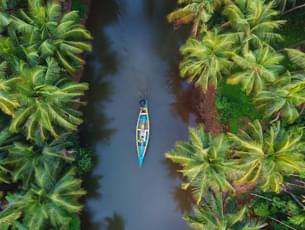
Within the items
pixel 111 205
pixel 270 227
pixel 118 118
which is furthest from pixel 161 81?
pixel 270 227

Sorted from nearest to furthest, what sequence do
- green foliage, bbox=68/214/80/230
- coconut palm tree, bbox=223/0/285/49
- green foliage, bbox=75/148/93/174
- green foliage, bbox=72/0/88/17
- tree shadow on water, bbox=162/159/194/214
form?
coconut palm tree, bbox=223/0/285/49 < green foliage, bbox=68/214/80/230 < green foliage, bbox=75/148/93/174 < tree shadow on water, bbox=162/159/194/214 < green foliage, bbox=72/0/88/17

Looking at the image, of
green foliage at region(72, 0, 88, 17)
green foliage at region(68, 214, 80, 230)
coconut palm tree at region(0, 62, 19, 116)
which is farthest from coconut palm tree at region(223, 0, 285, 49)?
green foliage at region(68, 214, 80, 230)

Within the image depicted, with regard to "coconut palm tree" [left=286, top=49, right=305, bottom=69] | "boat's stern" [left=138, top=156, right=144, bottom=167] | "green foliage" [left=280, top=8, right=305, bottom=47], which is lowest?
"boat's stern" [left=138, top=156, right=144, bottom=167]

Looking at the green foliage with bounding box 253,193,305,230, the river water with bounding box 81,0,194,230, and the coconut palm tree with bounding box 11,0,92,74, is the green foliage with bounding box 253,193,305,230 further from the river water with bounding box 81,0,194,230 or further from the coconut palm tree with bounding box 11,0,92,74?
the coconut palm tree with bounding box 11,0,92,74

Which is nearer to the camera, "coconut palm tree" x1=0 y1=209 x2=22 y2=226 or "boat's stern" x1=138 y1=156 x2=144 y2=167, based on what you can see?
"coconut palm tree" x1=0 y1=209 x2=22 y2=226

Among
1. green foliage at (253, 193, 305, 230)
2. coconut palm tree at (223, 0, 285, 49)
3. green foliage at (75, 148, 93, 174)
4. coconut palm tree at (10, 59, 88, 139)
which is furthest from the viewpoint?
green foliage at (75, 148, 93, 174)

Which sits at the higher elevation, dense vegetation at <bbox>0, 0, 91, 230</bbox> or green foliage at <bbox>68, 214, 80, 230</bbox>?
dense vegetation at <bbox>0, 0, 91, 230</bbox>
